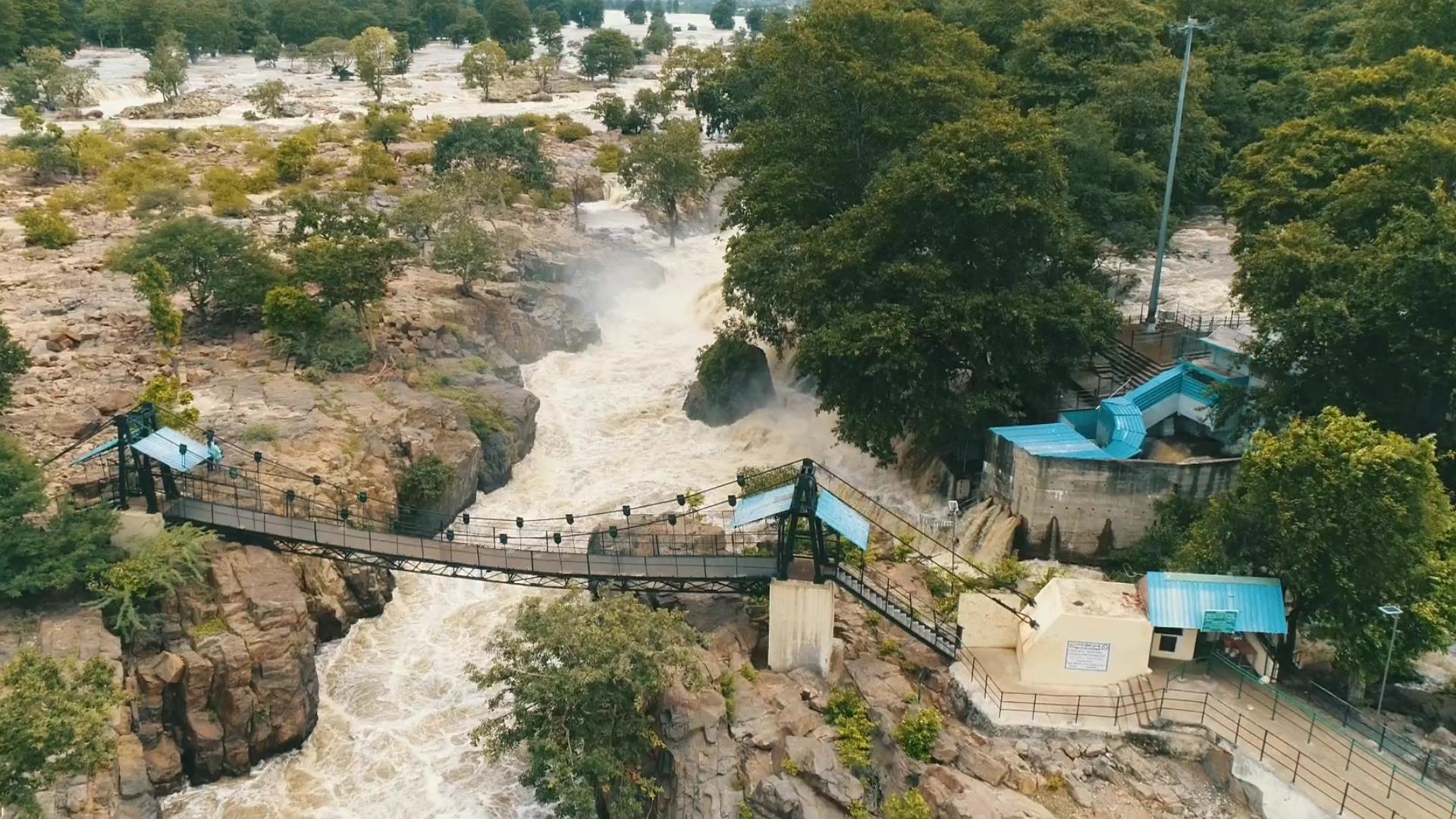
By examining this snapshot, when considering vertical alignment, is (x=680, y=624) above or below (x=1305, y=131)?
below

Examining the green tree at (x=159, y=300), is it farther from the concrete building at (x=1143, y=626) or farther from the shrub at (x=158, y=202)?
the concrete building at (x=1143, y=626)

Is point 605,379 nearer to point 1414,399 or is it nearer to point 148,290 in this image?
point 148,290

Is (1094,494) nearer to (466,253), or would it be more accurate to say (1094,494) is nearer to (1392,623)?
(1392,623)

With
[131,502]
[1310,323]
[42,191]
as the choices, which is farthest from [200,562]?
[42,191]

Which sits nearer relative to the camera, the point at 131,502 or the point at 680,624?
the point at 680,624

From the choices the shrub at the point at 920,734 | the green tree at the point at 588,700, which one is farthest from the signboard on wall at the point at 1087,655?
the green tree at the point at 588,700

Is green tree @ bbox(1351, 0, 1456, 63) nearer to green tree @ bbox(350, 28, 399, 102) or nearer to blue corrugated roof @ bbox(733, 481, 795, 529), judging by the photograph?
blue corrugated roof @ bbox(733, 481, 795, 529)

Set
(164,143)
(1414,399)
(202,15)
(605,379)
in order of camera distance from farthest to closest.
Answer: (202,15)
(164,143)
(605,379)
(1414,399)

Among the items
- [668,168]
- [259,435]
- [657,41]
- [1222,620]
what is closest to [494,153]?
[668,168]

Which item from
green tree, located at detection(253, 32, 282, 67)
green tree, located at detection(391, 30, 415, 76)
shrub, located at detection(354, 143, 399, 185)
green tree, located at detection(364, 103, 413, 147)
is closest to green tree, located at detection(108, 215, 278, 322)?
shrub, located at detection(354, 143, 399, 185)
